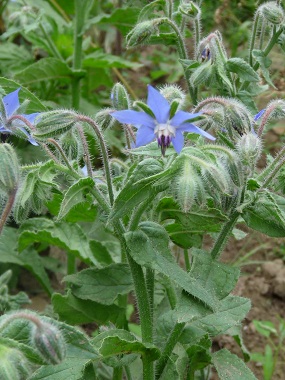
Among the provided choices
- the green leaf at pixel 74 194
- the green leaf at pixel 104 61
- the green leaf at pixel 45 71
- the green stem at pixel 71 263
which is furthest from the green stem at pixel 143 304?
the green leaf at pixel 104 61

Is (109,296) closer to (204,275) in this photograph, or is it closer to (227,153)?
(204,275)

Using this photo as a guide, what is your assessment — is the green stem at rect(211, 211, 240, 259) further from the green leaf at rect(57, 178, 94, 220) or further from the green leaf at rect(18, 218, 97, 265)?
the green leaf at rect(18, 218, 97, 265)

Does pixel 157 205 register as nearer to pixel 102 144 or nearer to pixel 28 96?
pixel 102 144

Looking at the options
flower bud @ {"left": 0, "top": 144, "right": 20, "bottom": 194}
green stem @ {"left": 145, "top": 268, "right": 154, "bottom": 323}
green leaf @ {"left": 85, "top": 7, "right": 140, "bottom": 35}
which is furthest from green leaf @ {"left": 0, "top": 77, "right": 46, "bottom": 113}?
green leaf @ {"left": 85, "top": 7, "right": 140, "bottom": 35}

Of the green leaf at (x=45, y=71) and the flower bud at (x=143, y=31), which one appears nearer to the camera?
the flower bud at (x=143, y=31)

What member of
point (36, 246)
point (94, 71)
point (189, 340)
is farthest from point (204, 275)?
point (94, 71)

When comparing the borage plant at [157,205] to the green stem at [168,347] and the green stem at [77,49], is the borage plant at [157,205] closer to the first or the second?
the green stem at [168,347]

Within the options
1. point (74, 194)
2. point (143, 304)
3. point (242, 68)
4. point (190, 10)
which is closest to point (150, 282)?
point (143, 304)

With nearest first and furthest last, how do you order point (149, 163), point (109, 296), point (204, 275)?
point (149, 163) < point (204, 275) < point (109, 296)
